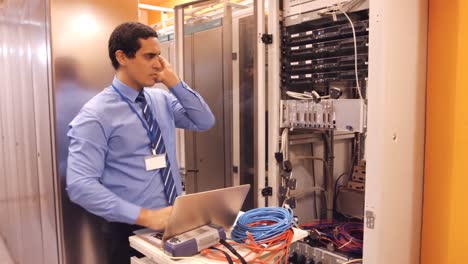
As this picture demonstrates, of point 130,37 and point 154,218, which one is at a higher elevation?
point 130,37

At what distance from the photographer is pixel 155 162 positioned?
1557 mm

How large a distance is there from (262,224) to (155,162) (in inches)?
20.9

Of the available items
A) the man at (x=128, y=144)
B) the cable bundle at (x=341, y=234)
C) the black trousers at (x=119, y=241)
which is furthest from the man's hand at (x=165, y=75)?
the cable bundle at (x=341, y=234)

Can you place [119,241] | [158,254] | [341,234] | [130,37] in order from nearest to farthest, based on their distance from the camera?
[158,254] → [130,37] → [119,241] → [341,234]

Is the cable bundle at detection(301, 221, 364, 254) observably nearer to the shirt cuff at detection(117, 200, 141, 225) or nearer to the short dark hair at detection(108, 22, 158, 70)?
the shirt cuff at detection(117, 200, 141, 225)

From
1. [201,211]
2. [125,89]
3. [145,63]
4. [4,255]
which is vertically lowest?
[4,255]

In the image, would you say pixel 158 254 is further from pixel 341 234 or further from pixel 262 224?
pixel 341 234

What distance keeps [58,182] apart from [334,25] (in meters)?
1.47

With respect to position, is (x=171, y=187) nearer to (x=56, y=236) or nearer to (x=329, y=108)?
(x=56, y=236)

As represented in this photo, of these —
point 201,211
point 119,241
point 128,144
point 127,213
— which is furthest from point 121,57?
point 119,241

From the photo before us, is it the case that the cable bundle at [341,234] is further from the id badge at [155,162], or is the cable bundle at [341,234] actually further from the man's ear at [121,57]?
the man's ear at [121,57]

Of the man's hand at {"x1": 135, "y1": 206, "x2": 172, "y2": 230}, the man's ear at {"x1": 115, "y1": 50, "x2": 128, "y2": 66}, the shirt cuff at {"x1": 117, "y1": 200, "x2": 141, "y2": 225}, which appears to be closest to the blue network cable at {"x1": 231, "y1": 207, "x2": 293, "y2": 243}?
the man's hand at {"x1": 135, "y1": 206, "x2": 172, "y2": 230}

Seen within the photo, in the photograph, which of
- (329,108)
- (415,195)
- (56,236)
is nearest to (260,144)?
(329,108)

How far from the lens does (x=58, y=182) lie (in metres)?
1.70
